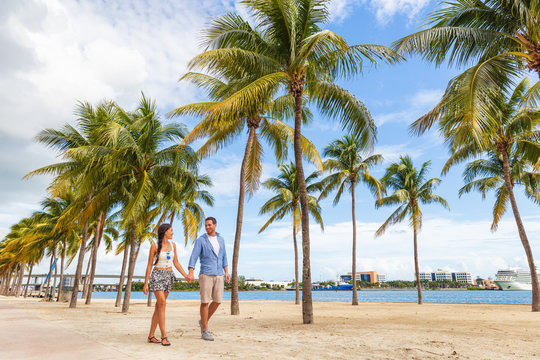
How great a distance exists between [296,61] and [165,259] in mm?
7009

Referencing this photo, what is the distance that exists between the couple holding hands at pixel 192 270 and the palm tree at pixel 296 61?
3763 mm

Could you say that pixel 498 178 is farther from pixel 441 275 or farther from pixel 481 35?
pixel 441 275

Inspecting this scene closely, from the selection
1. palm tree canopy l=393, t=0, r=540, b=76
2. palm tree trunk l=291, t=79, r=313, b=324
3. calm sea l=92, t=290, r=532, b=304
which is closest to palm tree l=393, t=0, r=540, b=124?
palm tree canopy l=393, t=0, r=540, b=76

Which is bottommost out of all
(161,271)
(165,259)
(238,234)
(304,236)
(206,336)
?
(206,336)

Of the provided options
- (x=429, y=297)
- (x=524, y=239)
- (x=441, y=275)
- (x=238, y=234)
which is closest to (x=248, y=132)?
(x=238, y=234)

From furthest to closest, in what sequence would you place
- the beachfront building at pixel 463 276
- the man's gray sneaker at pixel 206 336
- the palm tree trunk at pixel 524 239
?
1. the beachfront building at pixel 463 276
2. the palm tree trunk at pixel 524 239
3. the man's gray sneaker at pixel 206 336

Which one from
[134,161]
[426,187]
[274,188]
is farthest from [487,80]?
[274,188]

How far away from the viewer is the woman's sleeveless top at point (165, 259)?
5484mm

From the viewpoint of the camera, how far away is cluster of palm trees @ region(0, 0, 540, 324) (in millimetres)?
9039

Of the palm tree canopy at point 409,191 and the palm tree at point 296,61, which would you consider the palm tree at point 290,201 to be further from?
the palm tree at point 296,61

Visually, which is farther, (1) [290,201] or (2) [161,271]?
(1) [290,201]

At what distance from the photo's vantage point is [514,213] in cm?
1631

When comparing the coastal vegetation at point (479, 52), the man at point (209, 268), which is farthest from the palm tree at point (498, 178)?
the man at point (209, 268)

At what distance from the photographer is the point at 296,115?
10.5 m
